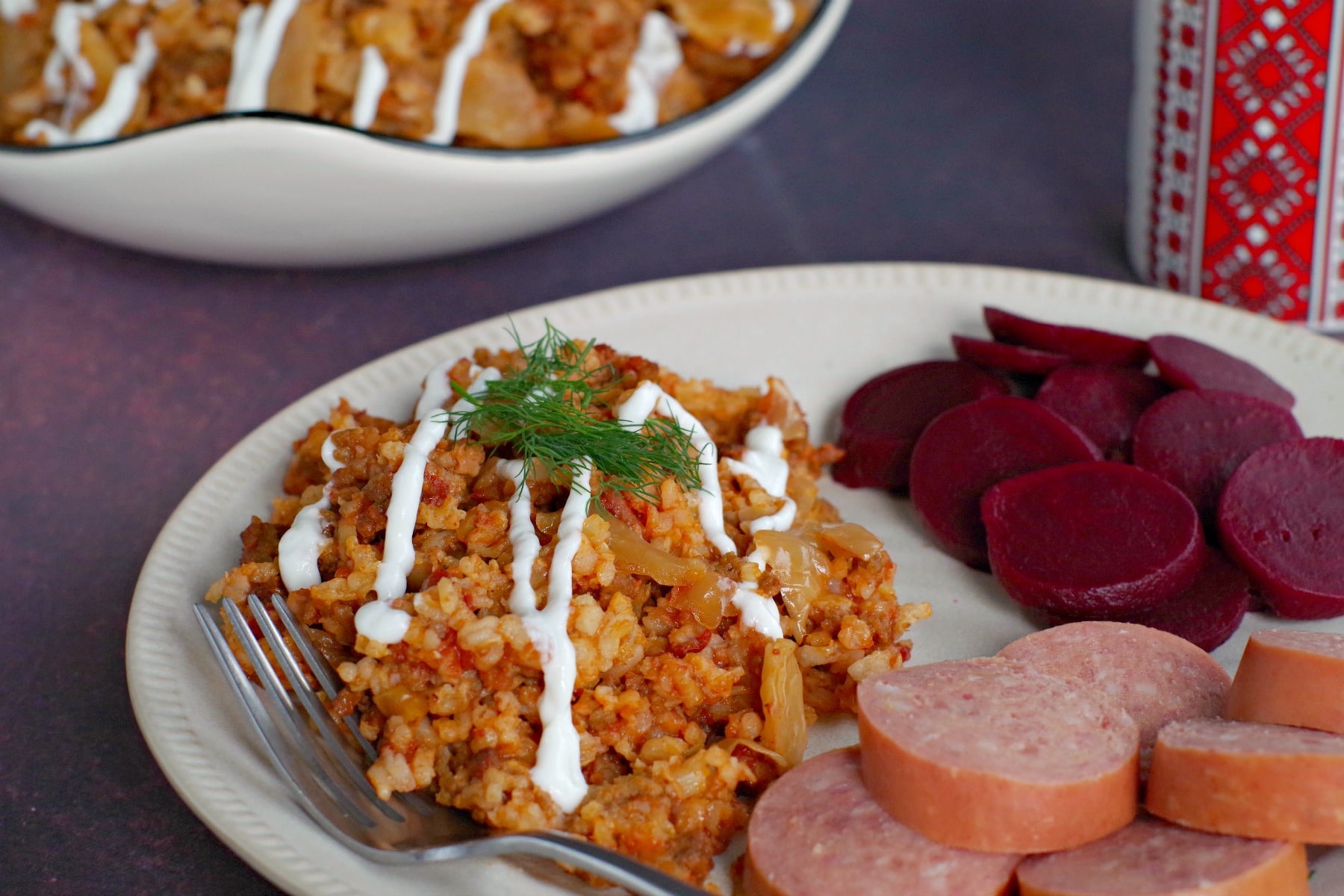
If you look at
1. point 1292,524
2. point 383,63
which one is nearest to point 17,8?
point 383,63

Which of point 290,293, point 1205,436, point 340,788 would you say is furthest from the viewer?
point 290,293

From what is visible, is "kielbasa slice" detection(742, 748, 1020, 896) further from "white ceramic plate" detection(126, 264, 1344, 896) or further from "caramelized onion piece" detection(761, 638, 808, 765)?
"white ceramic plate" detection(126, 264, 1344, 896)

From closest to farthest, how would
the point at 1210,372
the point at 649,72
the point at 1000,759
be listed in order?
the point at 1000,759
the point at 1210,372
the point at 649,72

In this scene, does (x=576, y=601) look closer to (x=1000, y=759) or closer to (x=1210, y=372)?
(x=1000, y=759)

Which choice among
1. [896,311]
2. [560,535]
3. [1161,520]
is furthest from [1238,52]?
[560,535]

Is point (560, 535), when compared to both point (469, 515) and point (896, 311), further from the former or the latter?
point (896, 311)

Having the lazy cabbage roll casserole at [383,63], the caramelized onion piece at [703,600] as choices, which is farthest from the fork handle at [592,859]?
the lazy cabbage roll casserole at [383,63]
